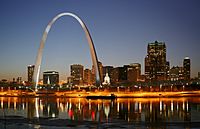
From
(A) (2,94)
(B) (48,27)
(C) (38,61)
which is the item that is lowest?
(A) (2,94)

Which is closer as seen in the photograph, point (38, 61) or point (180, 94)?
point (38, 61)

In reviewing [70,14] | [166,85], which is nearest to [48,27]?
[70,14]

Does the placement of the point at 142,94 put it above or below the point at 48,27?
below

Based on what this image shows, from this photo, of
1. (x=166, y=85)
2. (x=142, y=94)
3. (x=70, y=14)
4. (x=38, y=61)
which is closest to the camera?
(x=70, y=14)

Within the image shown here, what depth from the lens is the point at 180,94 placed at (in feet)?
406

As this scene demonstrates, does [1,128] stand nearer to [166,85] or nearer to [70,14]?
[70,14]

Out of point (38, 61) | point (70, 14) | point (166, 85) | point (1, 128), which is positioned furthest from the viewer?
point (166, 85)

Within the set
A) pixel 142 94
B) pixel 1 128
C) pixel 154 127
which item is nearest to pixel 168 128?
pixel 154 127

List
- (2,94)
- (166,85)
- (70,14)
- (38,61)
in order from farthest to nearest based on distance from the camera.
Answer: (166,85), (2,94), (38,61), (70,14)

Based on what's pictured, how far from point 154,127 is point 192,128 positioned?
8.02 feet

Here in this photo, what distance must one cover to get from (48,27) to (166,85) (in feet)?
272

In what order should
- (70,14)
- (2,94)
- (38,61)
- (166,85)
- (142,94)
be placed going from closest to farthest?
(70,14) → (38,61) → (142,94) → (2,94) → (166,85)

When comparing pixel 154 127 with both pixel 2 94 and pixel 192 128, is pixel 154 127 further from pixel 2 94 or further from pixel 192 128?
pixel 2 94

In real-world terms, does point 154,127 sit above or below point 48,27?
below
